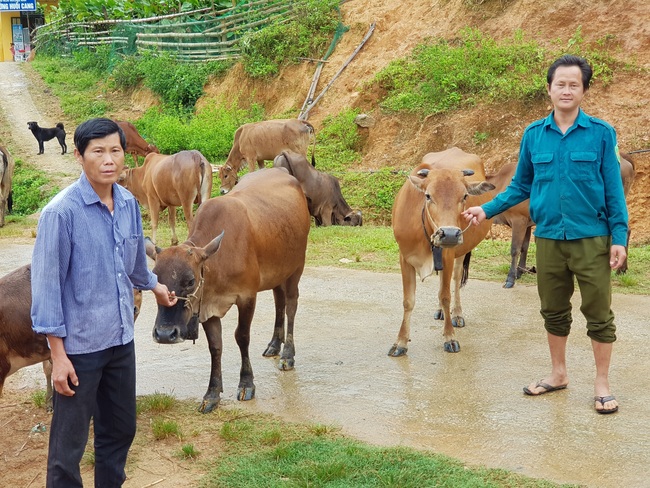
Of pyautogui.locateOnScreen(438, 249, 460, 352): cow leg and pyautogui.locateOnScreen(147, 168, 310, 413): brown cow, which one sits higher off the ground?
pyautogui.locateOnScreen(147, 168, 310, 413): brown cow

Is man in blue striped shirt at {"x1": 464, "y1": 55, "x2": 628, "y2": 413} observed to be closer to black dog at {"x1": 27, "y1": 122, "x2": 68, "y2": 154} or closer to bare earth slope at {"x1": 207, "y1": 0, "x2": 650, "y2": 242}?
bare earth slope at {"x1": 207, "y1": 0, "x2": 650, "y2": 242}

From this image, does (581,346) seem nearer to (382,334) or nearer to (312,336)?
(382,334)

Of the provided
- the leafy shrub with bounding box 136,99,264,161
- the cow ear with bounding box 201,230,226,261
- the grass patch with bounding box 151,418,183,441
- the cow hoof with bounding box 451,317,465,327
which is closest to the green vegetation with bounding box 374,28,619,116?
the leafy shrub with bounding box 136,99,264,161

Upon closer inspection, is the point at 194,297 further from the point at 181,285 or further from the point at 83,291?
the point at 83,291

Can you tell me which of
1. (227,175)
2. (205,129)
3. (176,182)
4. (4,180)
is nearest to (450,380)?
(176,182)

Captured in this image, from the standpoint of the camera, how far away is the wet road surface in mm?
5094

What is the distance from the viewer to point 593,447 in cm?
505

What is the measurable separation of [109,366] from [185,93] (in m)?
21.2

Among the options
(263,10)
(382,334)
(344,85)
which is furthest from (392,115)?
(382,334)

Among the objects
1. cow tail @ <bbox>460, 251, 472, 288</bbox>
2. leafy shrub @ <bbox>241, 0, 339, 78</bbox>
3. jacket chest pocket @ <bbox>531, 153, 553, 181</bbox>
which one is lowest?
cow tail @ <bbox>460, 251, 472, 288</bbox>

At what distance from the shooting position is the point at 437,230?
6367 millimetres

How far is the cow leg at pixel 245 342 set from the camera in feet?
20.2

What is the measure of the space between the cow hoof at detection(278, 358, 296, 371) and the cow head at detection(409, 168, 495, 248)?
1.67 metres

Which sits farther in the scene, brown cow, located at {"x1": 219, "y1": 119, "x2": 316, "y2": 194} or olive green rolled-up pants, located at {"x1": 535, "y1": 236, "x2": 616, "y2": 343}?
brown cow, located at {"x1": 219, "y1": 119, "x2": 316, "y2": 194}
